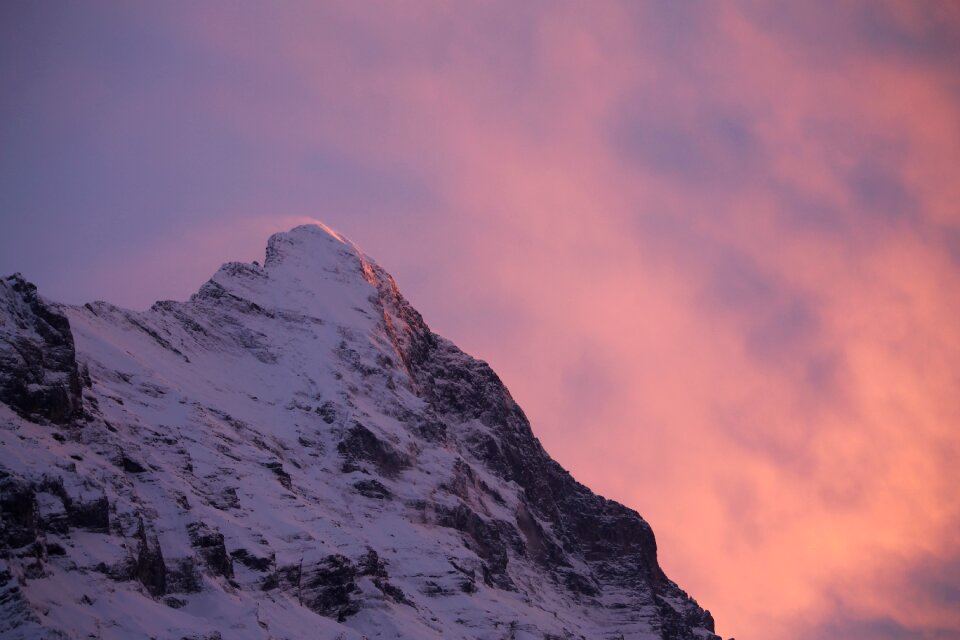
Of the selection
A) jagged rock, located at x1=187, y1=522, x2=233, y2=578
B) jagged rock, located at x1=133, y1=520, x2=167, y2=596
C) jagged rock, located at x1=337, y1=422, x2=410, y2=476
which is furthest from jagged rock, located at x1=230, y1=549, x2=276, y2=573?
jagged rock, located at x1=337, y1=422, x2=410, y2=476

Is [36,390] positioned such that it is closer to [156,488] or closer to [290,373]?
[156,488]

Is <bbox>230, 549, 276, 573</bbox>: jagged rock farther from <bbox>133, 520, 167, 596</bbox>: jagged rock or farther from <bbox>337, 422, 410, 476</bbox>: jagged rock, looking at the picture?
<bbox>337, 422, 410, 476</bbox>: jagged rock

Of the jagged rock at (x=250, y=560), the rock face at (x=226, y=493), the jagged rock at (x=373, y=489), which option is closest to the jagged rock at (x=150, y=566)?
the rock face at (x=226, y=493)

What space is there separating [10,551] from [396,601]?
56.7 metres

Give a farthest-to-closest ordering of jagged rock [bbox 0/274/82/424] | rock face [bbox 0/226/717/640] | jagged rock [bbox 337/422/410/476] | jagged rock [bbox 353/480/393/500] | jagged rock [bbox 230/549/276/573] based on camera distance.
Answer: jagged rock [bbox 337/422/410/476], jagged rock [bbox 353/480/393/500], jagged rock [bbox 230/549/276/573], jagged rock [bbox 0/274/82/424], rock face [bbox 0/226/717/640]

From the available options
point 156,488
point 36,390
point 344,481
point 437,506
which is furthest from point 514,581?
point 36,390

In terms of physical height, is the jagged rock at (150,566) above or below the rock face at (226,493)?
below

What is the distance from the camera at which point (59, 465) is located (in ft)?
342

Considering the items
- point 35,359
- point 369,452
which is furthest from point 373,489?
point 35,359

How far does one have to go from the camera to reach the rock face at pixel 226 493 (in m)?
99.4

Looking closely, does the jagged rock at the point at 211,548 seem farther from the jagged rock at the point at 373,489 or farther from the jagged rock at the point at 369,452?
the jagged rock at the point at 369,452

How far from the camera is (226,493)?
133500 millimetres

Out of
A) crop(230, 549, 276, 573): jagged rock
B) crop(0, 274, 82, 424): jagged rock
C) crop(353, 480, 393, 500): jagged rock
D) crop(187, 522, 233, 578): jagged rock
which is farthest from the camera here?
crop(353, 480, 393, 500): jagged rock

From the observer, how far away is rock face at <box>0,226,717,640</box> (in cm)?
9938
